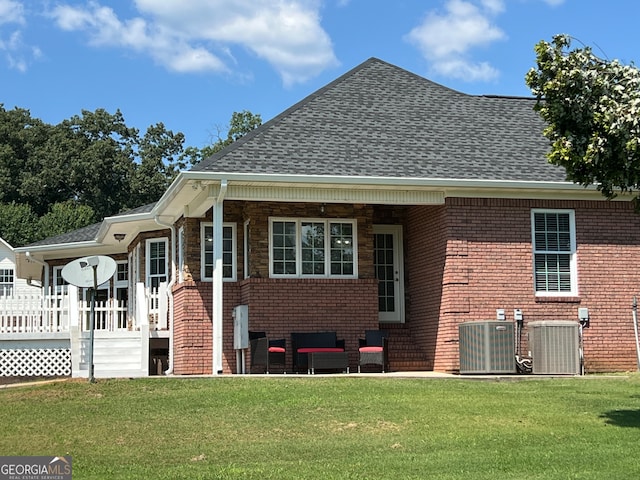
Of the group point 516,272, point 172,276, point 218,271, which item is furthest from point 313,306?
point 172,276

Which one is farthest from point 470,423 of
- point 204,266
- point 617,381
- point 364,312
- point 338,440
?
point 204,266

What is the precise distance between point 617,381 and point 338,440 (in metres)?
6.66

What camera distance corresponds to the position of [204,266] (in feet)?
64.0

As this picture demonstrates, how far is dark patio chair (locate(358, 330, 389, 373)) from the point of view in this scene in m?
18.0

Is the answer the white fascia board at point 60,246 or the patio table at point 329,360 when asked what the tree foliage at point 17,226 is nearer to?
the white fascia board at point 60,246

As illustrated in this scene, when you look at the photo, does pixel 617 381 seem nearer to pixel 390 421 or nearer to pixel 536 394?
pixel 536 394

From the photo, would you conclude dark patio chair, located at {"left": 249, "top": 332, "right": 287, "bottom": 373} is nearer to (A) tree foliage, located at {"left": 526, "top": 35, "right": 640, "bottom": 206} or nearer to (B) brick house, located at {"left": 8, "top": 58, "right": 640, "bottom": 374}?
(B) brick house, located at {"left": 8, "top": 58, "right": 640, "bottom": 374}

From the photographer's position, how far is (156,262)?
77.0 feet

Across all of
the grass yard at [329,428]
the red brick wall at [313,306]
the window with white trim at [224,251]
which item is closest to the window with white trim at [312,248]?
the red brick wall at [313,306]

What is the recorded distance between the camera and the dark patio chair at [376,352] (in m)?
18.0

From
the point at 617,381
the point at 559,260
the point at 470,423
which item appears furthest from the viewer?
the point at 559,260

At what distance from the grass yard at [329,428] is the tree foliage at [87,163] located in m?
41.1

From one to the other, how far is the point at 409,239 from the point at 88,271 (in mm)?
6898

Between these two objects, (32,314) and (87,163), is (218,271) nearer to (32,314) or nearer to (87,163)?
(32,314)
